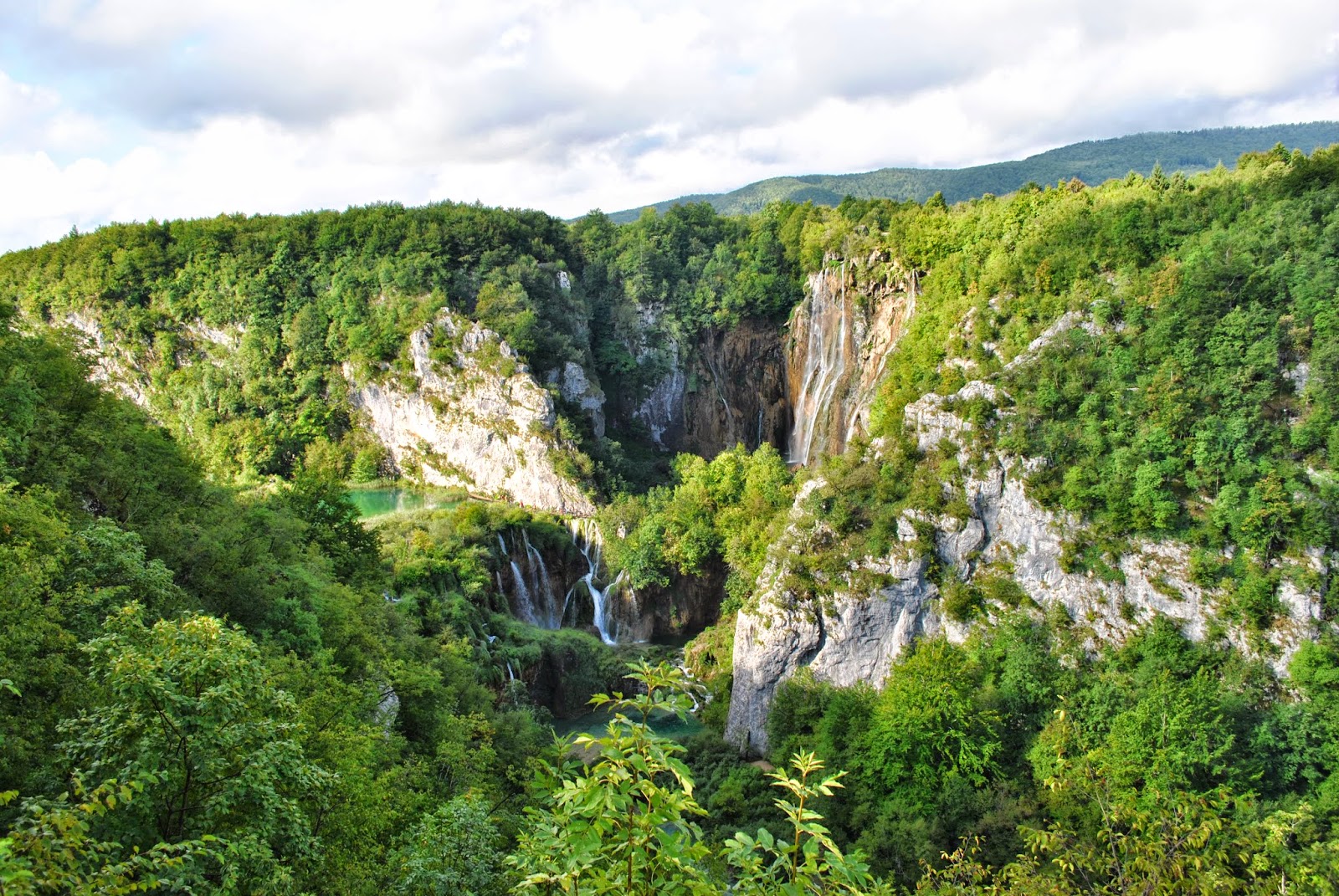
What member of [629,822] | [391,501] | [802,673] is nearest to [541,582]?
[391,501]

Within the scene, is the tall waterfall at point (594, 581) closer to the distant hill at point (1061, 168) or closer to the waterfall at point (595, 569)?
the waterfall at point (595, 569)

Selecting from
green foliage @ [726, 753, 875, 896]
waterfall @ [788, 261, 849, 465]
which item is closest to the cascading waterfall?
waterfall @ [788, 261, 849, 465]

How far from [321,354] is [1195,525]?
5607cm

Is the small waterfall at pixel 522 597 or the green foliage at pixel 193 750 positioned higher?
the green foliage at pixel 193 750

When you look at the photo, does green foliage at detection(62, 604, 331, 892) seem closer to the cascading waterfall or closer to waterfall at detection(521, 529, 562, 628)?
the cascading waterfall

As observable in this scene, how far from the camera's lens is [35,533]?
1009cm

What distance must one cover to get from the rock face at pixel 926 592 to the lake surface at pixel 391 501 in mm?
25151

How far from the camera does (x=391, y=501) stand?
50.8 meters

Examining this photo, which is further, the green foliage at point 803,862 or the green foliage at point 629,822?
the green foliage at point 803,862

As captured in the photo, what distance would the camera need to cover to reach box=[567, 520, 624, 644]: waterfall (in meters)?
39.6

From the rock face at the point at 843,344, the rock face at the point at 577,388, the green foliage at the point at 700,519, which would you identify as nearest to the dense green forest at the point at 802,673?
the green foliage at the point at 700,519

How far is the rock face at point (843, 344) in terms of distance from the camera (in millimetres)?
39375

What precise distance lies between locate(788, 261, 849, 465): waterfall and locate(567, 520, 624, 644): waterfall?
12.9 m

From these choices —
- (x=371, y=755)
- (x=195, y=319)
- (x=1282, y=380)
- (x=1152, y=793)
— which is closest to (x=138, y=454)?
(x=371, y=755)
